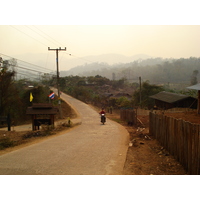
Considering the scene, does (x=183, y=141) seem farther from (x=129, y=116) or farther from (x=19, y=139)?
(x=129, y=116)

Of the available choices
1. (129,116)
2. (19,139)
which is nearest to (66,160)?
(19,139)

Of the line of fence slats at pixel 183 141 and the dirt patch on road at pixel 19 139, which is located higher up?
the line of fence slats at pixel 183 141

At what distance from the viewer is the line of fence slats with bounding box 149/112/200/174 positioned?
5.53 m

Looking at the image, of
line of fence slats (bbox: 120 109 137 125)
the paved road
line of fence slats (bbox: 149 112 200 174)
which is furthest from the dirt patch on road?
line of fence slats (bbox: 120 109 137 125)

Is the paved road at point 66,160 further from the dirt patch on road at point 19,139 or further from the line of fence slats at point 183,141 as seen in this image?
the line of fence slats at point 183,141

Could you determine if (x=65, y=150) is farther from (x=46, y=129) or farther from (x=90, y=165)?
(x=46, y=129)

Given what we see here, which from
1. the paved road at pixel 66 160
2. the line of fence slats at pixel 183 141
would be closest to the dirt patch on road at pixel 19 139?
the paved road at pixel 66 160

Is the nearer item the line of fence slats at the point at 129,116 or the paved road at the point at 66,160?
the paved road at the point at 66,160

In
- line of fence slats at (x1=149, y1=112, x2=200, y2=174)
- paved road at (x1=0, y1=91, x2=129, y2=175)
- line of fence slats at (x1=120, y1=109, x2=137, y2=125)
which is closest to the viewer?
line of fence slats at (x1=149, y1=112, x2=200, y2=174)

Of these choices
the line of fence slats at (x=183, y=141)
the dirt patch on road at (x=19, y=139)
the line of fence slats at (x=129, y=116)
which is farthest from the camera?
the line of fence slats at (x=129, y=116)

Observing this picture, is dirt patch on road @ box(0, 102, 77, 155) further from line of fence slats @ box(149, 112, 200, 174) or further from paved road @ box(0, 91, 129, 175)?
line of fence slats @ box(149, 112, 200, 174)

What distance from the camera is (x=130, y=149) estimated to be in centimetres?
938

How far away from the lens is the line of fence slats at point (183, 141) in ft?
18.1

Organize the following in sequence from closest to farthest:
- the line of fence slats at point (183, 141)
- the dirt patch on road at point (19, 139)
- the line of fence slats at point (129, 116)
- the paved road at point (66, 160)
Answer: the line of fence slats at point (183, 141), the paved road at point (66, 160), the dirt patch on road at point (19, 139), the line of fence slats at point (129, 116)
